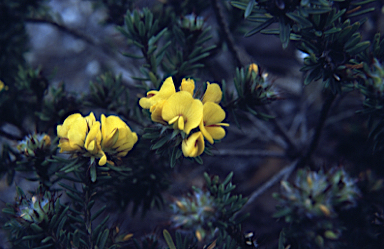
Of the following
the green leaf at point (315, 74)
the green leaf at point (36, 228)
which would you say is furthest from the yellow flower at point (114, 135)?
the green leaf at point (315, 74)

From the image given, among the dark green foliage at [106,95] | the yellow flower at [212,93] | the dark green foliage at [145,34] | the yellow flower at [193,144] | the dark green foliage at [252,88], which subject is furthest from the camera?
A: the dark green foliage at [106,95]

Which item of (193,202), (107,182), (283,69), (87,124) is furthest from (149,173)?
(283,69)

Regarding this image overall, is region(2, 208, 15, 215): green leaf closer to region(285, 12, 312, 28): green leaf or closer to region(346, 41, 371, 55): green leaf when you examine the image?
region(285, 12, 312, 28): green leaf

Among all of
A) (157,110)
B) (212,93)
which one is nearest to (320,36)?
(212,93)

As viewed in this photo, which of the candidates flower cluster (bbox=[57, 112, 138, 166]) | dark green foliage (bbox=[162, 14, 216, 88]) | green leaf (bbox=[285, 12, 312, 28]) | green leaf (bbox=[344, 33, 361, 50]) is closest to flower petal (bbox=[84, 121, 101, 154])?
flower cluster (bbox=[57, 112, 138, 166])

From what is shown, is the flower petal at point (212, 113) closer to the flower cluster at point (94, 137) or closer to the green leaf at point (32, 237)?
the flower cluster at point (94, 137)

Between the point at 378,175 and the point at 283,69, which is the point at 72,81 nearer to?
the point at 283,69

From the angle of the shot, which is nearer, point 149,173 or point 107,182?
point 107,182
